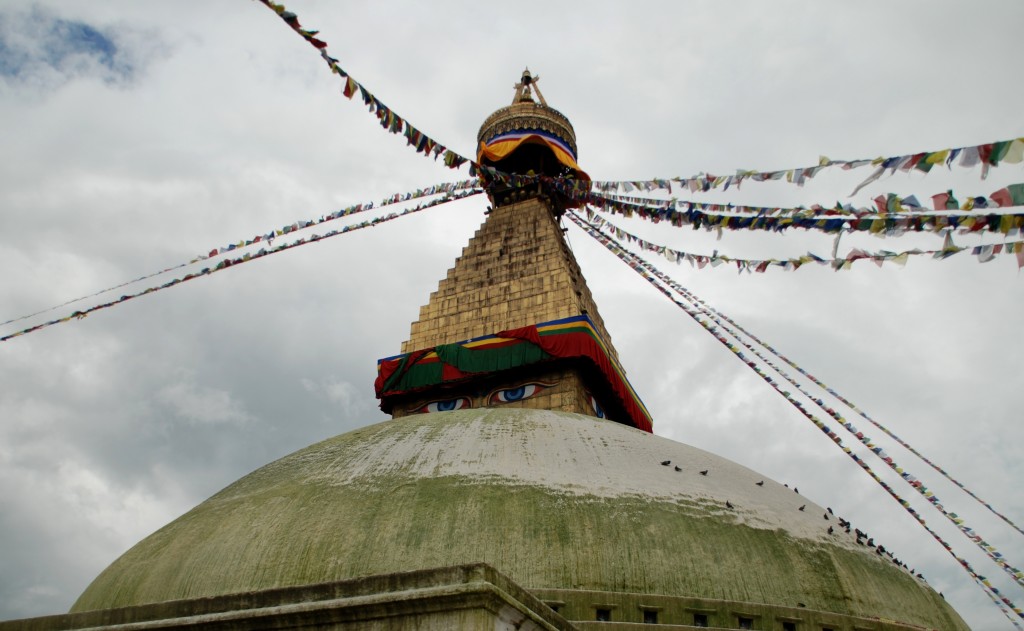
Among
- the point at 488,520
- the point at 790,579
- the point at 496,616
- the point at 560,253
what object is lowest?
the point at 496,616

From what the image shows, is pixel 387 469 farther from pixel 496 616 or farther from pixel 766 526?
pixel 766 526

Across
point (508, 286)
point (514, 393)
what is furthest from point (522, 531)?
point (508, 286)

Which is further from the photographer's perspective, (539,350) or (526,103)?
(526,103)

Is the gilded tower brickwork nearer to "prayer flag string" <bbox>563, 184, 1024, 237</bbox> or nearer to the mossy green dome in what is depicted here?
"prayer flag string" <bbox>563, 184, 1024, 237</bbox>

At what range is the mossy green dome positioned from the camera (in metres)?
6.03

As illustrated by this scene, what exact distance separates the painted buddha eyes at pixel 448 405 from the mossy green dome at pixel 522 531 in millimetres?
5779

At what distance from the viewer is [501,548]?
6008mm

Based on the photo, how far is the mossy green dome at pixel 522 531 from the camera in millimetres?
6027

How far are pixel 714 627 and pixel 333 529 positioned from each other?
3.09m

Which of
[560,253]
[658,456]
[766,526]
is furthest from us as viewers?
[560,253]

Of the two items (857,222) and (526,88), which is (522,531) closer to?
(857,222)

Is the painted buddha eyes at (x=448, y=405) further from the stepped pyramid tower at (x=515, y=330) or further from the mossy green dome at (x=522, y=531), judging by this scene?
the mossy green dome at (x=522, y=531)

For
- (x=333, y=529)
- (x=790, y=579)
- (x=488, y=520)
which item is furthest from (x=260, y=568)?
(x=790, y=579)

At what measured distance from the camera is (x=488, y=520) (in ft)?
20.4
